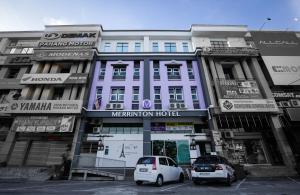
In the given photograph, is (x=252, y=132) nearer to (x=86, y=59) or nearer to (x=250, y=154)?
(x=250, y=154)

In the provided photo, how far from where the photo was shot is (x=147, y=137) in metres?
17.2

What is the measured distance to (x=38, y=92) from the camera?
63.0 ft

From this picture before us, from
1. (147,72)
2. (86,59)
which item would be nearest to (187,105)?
(147,72)

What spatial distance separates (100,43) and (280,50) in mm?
24214

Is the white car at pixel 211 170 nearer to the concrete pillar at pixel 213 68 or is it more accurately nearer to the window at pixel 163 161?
the window at pixel 163 161

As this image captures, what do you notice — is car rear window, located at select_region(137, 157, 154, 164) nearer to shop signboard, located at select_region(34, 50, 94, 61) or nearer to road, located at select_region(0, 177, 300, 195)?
road, located at select_region(0, 177, 300, 195)

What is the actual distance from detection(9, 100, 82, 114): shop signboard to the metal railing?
4.97 metres

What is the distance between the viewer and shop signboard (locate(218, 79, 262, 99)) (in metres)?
18.1

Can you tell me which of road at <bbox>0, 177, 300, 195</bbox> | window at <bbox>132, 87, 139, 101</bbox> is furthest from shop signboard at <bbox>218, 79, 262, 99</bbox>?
road at <bbox>0, 177, 300, 195</bbox>

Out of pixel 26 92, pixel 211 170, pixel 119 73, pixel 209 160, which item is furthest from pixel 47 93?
pixel 211 170

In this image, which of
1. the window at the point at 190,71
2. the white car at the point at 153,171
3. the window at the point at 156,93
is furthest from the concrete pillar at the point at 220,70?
the white car at the point at 153,171

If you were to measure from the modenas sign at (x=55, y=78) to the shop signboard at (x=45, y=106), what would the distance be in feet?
8.59

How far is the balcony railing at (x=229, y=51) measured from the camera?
21484 mm

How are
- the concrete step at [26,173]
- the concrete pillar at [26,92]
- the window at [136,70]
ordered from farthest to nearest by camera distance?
1. the window at [136,70]
2. the concrete pillar at [26,92]
3. the concrete step at [26,173]
